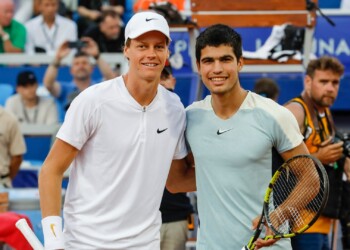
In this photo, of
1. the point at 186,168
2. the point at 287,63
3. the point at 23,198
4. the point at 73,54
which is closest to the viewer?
the point at 186,168

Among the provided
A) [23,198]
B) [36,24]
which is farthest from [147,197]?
[36,24]

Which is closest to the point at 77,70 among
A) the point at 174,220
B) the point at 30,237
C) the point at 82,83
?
the point at 82,83

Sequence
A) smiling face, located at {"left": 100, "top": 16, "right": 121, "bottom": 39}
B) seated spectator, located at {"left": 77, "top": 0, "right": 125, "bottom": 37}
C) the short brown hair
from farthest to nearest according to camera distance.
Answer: seated spectator, located at {"left": 77, "top": 0, "right": 125, "bottom": 37} < smiling face, located at {"left": 100, "top": 16, "right": 121, "bottom": 39} < the short brown hair

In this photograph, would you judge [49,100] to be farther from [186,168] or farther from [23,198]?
[186,168]

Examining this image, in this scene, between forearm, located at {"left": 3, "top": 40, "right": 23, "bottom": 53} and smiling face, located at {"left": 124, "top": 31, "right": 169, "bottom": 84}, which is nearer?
smiling face, located at {"left": 124, "top": 31, "right": 169, "bottom": 84}

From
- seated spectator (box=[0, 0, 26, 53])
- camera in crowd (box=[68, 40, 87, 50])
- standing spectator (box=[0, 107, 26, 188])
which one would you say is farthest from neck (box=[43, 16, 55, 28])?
standing spectator (box=[0, 107, 26, 188])

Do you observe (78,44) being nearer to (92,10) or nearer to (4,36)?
(4,36)

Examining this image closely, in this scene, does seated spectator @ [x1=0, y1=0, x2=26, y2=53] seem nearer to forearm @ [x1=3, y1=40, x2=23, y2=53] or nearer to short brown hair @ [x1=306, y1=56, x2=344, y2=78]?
forearm @ [x1=3, y1=40, x2=23, y2=53]

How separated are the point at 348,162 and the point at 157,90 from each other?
223cm

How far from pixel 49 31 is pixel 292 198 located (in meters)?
7.69

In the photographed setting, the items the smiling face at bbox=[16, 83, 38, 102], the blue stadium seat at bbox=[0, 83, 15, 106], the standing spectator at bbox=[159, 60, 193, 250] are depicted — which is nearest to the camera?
the standing spectator at bbox=[159, 60, 193, 250]

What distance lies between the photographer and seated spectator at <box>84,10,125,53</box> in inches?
487

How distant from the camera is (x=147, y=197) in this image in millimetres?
5246

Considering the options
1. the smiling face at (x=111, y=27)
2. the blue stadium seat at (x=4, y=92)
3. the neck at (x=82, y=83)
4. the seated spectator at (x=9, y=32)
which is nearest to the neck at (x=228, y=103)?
the neck at (x=82, y=83)
